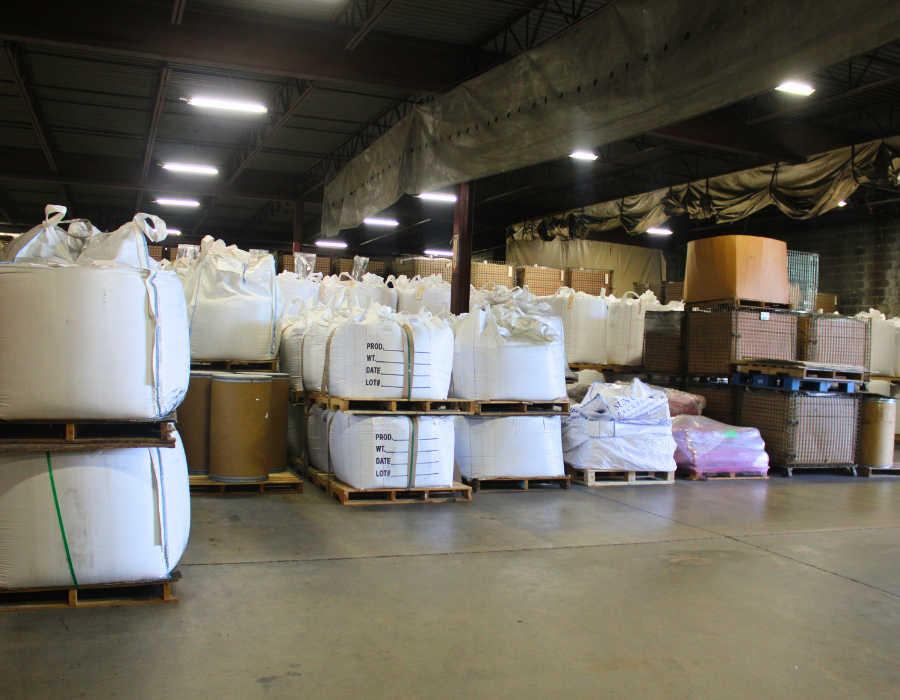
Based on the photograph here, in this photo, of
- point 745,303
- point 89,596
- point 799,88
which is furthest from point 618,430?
point 799,88

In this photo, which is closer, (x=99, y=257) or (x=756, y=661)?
(x=756, y=661)

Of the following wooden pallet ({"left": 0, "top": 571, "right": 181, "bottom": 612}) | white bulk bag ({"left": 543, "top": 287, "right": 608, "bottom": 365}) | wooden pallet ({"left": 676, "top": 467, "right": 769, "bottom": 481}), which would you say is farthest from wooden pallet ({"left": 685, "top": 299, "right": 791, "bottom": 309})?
wooden pallet ({"left": 0, "top": 571, "right": 181, "bottom": 612})

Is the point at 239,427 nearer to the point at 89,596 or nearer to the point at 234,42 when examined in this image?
the point at 89,596

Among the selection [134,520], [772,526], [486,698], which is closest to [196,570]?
[134,520]

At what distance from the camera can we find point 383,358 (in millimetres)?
5676

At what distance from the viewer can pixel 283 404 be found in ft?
19.0

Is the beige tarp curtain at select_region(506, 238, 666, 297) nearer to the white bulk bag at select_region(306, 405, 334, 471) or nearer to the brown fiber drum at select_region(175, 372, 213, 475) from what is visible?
the white bulk bag at select_region(306, 405, 334, 471)

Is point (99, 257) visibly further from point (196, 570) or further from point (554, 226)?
point (554, 226)

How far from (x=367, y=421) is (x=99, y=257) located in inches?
93.2

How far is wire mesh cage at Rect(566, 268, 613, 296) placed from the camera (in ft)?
41.4

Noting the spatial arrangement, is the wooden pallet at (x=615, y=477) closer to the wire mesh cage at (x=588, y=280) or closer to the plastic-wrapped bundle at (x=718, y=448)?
the plastic-wrapped bundle at (x=718, y=448)

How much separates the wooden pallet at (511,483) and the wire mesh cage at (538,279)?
5.73 meters

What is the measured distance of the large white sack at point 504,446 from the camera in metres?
6.37

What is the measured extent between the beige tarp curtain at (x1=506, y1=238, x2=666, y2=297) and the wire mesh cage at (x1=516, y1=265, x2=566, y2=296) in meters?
6.09
